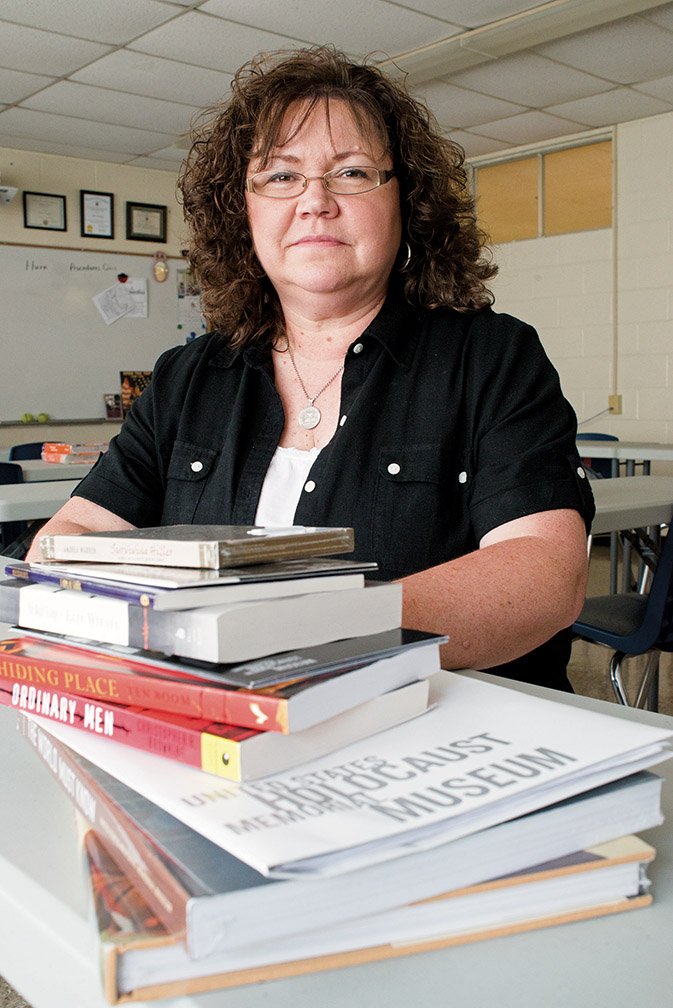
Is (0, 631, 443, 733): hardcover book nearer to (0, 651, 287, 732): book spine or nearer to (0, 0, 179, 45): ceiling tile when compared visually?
(0, 651, 287, 732): book spine

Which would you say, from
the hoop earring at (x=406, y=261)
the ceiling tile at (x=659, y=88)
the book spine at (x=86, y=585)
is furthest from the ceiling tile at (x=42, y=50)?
the book spine at (x=86, y=585)

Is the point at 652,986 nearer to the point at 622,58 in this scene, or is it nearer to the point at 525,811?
the point at 525,811

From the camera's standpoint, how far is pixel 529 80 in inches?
230

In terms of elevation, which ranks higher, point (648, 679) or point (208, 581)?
point (208, 581)

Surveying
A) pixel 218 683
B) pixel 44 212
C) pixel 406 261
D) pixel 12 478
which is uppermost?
pixel 44 212

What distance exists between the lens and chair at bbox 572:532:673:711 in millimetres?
2428

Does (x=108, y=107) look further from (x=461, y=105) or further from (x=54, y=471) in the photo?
(x=54, y=471)

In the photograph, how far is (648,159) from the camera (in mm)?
6727

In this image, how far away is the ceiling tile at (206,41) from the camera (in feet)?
15.8

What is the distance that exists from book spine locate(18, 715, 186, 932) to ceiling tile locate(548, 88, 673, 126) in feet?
20.4

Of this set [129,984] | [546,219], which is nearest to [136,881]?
[129,984]

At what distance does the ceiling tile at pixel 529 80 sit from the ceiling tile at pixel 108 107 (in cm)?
173

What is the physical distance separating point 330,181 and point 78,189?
257 inches

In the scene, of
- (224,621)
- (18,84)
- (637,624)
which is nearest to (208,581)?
(224,621)
